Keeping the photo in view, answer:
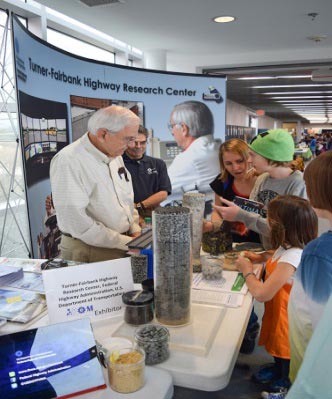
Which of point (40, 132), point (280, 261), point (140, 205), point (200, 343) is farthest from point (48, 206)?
point (200, 343)

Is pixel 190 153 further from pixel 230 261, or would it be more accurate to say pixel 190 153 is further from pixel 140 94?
pixel 230 261

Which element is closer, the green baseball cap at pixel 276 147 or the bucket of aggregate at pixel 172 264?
the bucket of aggregate at pixel 172 264

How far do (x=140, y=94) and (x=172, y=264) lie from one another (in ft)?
10.1

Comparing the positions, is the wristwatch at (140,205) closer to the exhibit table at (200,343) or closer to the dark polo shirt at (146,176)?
the dark polo shirt at (146,176)

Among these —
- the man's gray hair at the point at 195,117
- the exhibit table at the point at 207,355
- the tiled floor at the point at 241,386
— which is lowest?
the tiled floor at the point at 241,386

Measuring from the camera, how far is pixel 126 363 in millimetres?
834

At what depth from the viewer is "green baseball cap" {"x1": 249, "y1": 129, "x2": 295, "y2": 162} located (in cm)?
194

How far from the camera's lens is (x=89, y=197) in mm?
1800

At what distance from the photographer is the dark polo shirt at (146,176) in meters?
2.88

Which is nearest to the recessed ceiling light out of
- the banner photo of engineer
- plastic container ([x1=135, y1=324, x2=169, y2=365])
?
the banner photo of engineer

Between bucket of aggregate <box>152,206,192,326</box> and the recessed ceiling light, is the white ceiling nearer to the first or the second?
the recessed ceiling light

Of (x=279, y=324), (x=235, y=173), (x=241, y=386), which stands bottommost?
(x=241, y=386)

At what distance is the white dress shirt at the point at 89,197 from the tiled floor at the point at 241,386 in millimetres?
833

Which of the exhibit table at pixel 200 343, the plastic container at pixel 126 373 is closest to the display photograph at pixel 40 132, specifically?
the exhibit table at pixel 200 343
